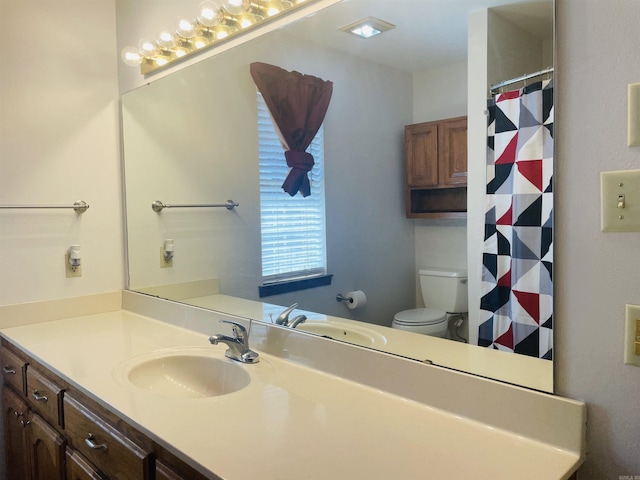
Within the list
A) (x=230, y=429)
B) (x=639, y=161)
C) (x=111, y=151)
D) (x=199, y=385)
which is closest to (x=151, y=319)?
(x=199, y=385)

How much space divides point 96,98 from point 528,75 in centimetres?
187

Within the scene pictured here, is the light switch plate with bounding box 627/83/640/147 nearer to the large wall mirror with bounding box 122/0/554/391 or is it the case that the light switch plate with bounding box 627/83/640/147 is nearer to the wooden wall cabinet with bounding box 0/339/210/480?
the large wall mirror with bounding box 122/0/554/391

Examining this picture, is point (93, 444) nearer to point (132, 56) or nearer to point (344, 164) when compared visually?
point (344, 164)

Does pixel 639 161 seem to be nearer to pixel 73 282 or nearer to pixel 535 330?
pixel 535 330

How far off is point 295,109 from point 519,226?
0.90 meters

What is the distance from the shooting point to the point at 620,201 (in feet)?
2.63

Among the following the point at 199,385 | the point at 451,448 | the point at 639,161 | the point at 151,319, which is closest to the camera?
the point at 639,161

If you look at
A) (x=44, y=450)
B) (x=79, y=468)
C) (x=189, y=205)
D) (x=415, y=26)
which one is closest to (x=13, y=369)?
(x=44, y=450)

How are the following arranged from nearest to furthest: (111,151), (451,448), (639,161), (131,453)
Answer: (639,161)
(451,448)
(131,453)
(111,151)

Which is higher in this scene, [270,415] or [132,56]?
[132,56]

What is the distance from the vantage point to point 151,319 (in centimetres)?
203

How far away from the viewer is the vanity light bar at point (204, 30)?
157 cm

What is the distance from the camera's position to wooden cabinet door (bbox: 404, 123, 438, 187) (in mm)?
1214

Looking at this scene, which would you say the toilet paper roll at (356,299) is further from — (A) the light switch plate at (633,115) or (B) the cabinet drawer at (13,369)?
(B) the cabinet drawer at (13,369)
